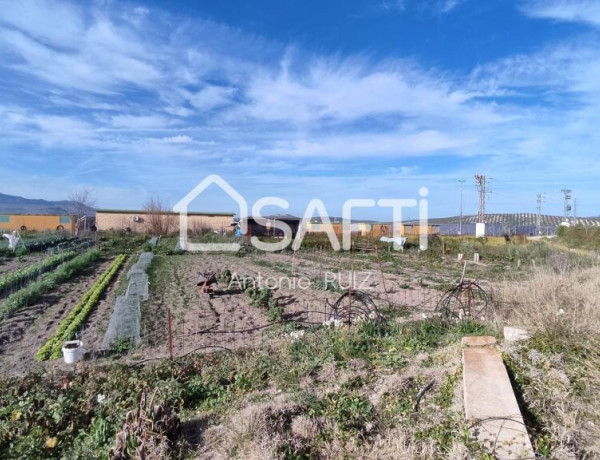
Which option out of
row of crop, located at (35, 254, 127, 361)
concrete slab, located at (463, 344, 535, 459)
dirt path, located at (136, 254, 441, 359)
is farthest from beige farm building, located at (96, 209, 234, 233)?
concrete slab, located at (463, 344, 535, 459)

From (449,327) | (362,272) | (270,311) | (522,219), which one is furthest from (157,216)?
(522,219)

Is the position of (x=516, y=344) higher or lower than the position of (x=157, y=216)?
lower

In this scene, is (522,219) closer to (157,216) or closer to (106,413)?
(157,216)

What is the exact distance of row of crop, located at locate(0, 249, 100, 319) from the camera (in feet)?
24.7

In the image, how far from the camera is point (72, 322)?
677cm

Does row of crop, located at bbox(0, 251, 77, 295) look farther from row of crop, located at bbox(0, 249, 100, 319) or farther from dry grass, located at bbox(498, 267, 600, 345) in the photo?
dry grass, located at bbox(498, 267, 600, 345)

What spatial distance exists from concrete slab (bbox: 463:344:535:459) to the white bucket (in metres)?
4.54

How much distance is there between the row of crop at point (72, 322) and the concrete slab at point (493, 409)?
5109mm

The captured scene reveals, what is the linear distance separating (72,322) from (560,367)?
23.0ft

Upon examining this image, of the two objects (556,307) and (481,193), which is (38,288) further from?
(481,193)

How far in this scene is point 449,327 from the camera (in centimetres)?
565

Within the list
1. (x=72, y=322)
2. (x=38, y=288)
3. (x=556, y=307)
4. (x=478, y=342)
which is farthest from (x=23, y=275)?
(x=556, y=307)

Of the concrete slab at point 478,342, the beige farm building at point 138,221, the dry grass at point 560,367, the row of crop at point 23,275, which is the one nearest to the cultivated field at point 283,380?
the dry grass at point 560,367

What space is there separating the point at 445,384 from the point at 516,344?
1.07 metres
